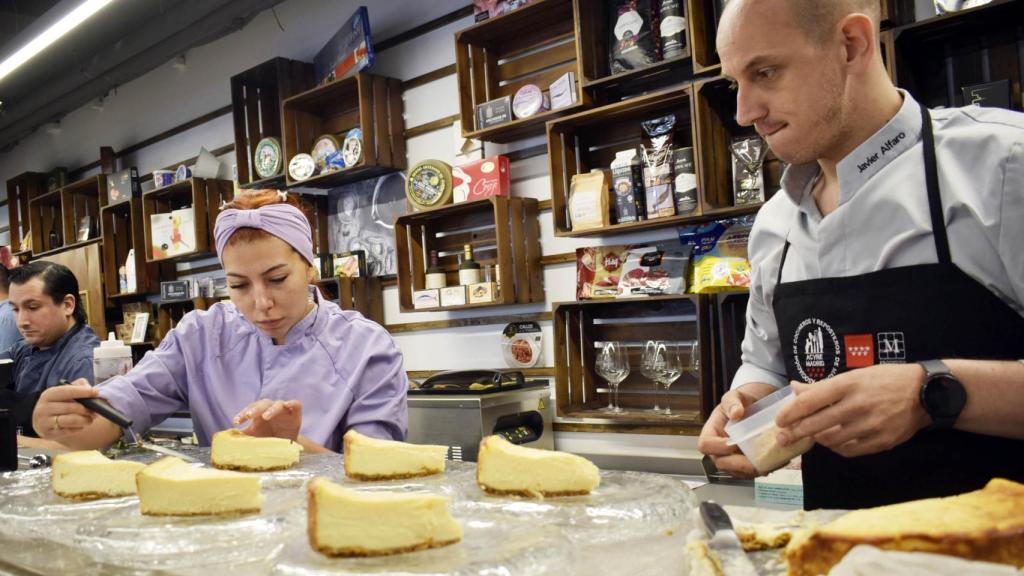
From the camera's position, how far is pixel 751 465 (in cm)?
122

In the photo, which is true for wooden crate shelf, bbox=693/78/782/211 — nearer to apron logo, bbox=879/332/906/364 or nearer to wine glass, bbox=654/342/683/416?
wine glass, bbox=654/342/683/416

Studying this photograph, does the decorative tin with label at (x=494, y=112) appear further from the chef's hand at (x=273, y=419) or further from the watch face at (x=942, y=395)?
the watch face at (x=942, y=395)

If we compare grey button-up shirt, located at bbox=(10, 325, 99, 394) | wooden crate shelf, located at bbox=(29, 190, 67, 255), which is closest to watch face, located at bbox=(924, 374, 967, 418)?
grey button-up shirt, located at bbox=(10, 325, 99, 394)

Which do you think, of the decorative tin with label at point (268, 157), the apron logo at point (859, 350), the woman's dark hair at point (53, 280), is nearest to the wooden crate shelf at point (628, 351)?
the apron logo at point (859, 350)

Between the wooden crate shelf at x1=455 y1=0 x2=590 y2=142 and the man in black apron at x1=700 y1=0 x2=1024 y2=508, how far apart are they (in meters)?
2.18

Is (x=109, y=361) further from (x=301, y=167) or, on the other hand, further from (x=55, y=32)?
(x=55, y=32)

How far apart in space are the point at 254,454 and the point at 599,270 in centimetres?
231

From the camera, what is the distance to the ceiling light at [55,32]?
13.9ft

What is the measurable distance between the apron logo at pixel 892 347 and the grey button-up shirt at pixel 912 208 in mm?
87

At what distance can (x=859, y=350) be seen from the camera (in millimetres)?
1448

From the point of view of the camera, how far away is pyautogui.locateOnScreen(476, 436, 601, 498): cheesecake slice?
45.5 inches

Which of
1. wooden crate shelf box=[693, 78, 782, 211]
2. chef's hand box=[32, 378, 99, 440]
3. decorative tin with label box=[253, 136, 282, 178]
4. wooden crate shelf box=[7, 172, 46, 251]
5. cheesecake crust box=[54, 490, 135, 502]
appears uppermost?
wooden crate shelf box=[7, 172, 46, 251]

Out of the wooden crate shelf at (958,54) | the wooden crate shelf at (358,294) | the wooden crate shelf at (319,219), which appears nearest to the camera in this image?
the wooden crate shelf at (958,54)

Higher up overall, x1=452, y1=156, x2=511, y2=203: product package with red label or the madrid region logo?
x1=452, y1=156, x2=511, y2=203: product package with red label
